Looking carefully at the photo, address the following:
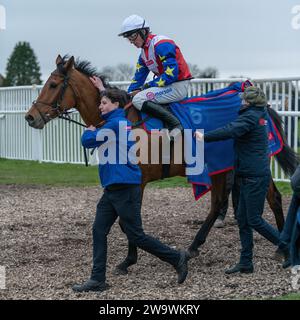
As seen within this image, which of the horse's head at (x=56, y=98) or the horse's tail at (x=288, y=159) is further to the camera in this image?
the horse's tail at (x=288, y=159)

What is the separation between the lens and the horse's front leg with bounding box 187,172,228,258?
7.24 m

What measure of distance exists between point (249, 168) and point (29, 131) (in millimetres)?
11074

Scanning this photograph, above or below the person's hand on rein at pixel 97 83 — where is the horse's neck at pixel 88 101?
below

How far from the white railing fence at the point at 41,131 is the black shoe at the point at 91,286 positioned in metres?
6.76

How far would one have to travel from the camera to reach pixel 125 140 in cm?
581

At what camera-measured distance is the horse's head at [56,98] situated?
7.18m

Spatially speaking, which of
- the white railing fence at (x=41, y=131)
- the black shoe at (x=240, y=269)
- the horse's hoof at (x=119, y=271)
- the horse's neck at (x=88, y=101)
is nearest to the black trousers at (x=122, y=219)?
the horse's hoof at (x=119, y=271)

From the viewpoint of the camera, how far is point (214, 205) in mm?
7586

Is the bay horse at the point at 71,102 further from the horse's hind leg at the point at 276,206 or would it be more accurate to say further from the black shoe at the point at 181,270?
the black shoe at the point at 181,270

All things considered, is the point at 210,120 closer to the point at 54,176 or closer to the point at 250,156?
the point at 250,156

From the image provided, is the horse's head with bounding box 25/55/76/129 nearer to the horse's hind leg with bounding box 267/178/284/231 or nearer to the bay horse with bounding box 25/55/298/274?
the bay horse with bounding box 25/55/298/274

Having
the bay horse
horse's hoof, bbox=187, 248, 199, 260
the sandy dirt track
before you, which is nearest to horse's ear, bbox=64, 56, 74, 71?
the bay horse

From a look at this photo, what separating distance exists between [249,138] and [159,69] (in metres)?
1.65
